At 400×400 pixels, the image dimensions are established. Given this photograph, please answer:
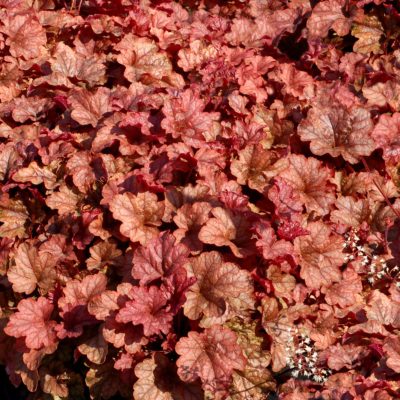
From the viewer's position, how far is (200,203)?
326 cm

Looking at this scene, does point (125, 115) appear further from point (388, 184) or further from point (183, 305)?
point (388, 184)

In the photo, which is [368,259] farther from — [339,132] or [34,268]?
[34,268]

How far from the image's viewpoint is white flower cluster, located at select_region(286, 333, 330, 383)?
2799 mm

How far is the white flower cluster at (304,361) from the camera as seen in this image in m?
2.80

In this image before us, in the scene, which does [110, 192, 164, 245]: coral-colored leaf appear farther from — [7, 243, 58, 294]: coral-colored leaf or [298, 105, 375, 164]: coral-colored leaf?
[298, 105, 375, 164]: coral-colored leaf

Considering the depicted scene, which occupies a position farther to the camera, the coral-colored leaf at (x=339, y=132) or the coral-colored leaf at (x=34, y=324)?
the coral-colored leaf at (x=339, y=132)

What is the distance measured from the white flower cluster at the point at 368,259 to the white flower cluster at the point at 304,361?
0.55 m

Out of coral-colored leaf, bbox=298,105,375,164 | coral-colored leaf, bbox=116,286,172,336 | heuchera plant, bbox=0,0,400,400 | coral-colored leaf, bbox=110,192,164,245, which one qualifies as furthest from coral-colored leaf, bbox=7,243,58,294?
coral-colored leaf, bbox=298,105,375,164

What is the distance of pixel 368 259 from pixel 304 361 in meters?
0.78

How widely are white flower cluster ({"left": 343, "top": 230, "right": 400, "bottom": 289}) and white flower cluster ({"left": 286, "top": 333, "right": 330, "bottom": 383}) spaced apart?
55cm

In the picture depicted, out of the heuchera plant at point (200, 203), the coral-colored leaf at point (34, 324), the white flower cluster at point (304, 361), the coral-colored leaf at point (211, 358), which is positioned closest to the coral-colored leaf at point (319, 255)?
the heuchera plant at point (200, 203)

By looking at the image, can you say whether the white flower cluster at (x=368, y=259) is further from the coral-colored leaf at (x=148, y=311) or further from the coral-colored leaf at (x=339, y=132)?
the coral-colored leaf at (x=148, y=311)

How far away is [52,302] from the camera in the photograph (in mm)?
3219

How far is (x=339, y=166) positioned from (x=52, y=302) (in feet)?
6.57
